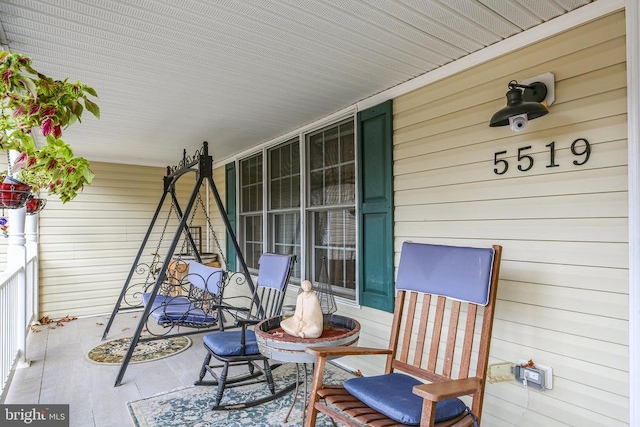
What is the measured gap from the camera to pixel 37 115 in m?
1.28

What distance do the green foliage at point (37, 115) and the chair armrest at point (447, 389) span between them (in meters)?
1.61

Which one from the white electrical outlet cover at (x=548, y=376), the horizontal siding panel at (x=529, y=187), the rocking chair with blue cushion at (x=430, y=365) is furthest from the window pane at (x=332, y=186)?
the white electrical outlet cover at (x=548, y=376)

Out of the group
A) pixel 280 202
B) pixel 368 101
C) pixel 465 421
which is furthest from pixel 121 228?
pixel 465 421

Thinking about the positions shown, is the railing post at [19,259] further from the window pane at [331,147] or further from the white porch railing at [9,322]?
the window pane at [331,147]

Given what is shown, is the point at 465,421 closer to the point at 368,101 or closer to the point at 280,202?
the point at 368,101

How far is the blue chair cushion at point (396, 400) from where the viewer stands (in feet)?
5.46

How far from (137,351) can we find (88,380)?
28.0 inches

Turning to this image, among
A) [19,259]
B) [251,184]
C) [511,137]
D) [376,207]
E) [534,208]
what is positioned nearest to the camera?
[534,208]

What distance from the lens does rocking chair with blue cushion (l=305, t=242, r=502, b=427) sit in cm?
167

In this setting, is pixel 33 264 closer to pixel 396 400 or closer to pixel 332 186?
pixel 332 186

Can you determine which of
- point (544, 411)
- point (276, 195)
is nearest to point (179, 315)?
point (276, 195)

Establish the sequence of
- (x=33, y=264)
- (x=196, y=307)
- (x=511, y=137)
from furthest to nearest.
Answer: (x=33, y=264) → (x=196, y=307) → (x=511, y=137)

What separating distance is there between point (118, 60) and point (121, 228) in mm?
4291

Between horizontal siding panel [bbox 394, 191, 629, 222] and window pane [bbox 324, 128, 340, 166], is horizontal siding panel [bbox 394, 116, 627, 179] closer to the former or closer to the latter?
horizontal siding panel [bbox 394, 191, 629, 222]
